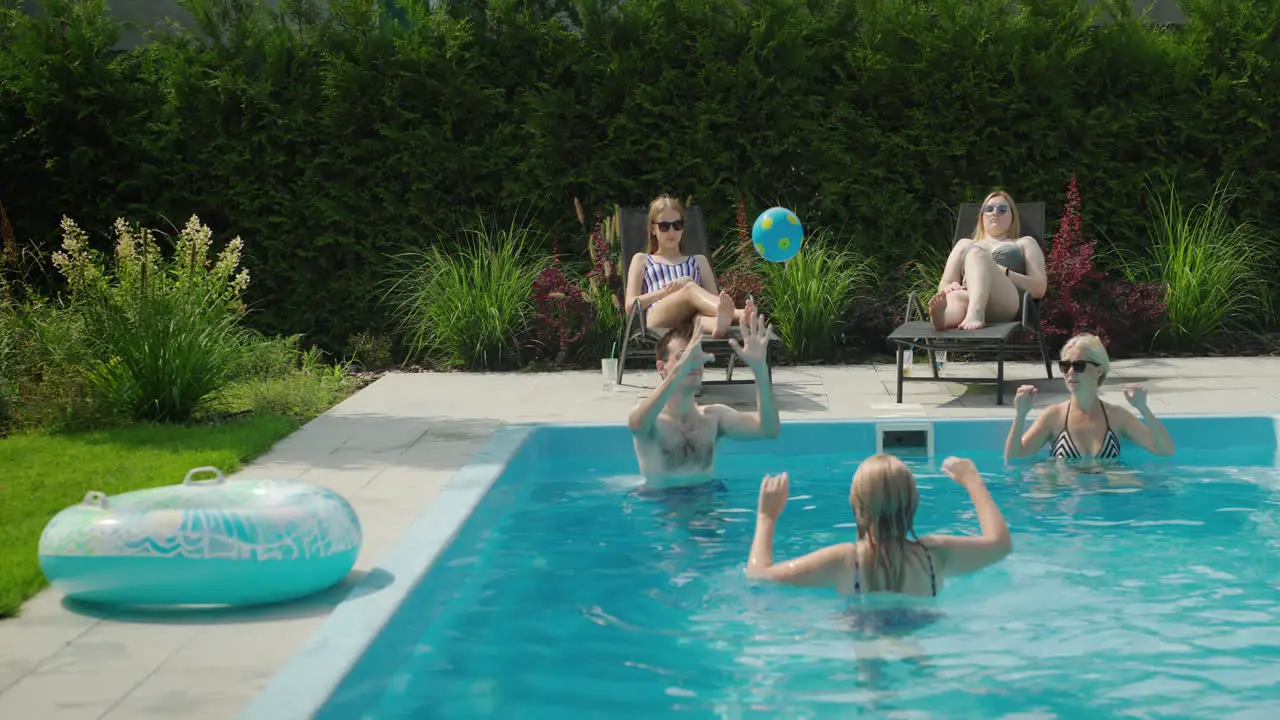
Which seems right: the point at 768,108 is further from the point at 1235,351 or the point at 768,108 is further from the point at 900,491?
the point at 900,491

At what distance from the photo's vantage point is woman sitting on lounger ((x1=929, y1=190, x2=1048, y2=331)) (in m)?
8.40

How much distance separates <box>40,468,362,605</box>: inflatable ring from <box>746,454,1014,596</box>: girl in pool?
1321 mm

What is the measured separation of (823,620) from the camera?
428cm

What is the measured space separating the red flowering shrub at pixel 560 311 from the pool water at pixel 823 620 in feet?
14.1

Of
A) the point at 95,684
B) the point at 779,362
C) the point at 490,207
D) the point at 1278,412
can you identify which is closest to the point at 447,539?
the point at 95,684

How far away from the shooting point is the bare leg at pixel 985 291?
27.3 feet

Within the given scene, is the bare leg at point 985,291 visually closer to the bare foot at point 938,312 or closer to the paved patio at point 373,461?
the bare foot at point 938,312

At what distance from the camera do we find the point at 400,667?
3.88 metres

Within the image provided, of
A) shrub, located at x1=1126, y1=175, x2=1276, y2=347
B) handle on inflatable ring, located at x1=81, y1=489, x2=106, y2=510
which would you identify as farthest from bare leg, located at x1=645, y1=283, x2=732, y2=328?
handle on inflatable ring, located at x1=81, y1=489, x2=106, y2=510

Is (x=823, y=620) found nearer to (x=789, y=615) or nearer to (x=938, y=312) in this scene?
(x=789, y=615)

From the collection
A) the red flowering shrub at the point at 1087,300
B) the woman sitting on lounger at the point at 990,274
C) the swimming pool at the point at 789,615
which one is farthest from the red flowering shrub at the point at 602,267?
the swimming pool at the point at 789,615

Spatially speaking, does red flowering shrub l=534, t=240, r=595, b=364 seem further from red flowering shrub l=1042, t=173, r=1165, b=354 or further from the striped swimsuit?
red flowering shrub l=1042, t=173, r=1165, b=354

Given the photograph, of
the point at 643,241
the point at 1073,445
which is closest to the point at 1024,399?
the point at 1073,445

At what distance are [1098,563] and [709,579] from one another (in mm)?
1429
